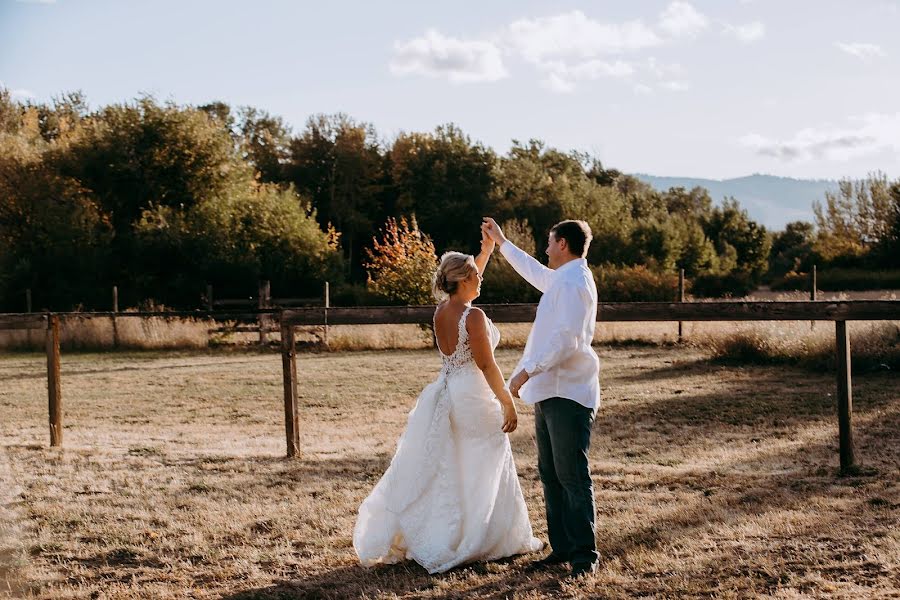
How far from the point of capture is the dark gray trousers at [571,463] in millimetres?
4535

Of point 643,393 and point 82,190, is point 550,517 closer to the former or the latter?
point 643,393

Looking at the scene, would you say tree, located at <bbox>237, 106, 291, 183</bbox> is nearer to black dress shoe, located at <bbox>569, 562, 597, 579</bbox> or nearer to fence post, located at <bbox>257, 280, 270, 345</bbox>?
fence post, located at <bbox>257, 280, 270, 345</bbox>

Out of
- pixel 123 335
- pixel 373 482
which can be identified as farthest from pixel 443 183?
pixel 373 482

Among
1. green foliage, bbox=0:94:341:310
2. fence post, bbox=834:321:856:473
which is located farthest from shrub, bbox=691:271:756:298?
fence post, bbox=834:321:856:473

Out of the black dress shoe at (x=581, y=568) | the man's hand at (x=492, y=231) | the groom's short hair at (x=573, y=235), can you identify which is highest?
the man's hand at (x=492, y=231)

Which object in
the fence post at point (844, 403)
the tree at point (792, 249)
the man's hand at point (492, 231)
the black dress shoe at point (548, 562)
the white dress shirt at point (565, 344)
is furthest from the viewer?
the tree at point (792, 249)

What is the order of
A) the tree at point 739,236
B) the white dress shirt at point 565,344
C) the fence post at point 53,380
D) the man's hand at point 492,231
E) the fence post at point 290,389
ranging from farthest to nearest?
the tree at point 739,236 → the fence post at point 53,380 → the fence post at point 290,389 → the man's hand at point 492,231 → the white dress shirt at point 565,344

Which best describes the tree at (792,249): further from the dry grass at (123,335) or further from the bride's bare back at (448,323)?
the bride's bare back at (448,323)

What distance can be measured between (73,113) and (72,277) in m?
22.8

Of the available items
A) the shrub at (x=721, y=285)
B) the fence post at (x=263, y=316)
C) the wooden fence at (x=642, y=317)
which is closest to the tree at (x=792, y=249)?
the shrub at (x=721, y=285)

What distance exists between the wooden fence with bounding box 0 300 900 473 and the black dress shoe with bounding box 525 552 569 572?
9.36 feet

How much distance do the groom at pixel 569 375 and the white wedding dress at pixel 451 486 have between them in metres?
0.39

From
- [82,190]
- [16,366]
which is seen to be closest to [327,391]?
[16,366]

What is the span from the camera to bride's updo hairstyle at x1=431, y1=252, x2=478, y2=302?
15.9 ft
